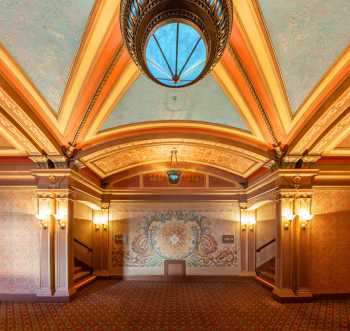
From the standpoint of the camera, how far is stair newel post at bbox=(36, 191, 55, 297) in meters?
6.93

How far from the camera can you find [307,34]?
12.9 feet

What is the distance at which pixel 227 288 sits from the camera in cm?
880

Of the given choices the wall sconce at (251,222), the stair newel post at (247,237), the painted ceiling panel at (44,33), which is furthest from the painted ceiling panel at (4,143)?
the wall sconce at (251,222)

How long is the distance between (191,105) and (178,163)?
13.8 ft

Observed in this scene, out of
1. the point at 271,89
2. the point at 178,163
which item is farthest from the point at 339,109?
the point at 178,163

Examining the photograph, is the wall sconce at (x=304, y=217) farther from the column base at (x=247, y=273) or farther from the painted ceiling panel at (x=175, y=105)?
the column base at (x=247, y=273)

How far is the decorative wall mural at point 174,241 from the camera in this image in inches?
404

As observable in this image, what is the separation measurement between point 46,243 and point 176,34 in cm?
611

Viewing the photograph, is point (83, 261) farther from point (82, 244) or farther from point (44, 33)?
point (44, 33)

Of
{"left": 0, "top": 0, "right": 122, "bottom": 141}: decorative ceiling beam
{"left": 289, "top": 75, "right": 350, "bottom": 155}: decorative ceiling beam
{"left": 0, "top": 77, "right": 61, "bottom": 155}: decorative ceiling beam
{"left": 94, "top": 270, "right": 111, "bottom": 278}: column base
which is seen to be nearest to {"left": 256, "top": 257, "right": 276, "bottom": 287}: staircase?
{"left": 289, "top": 75, "right": 350, "bottom": 155}: decorative ceiling beam

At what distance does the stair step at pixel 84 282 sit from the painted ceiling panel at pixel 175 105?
417cm

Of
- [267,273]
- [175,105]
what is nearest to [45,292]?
[175,105]

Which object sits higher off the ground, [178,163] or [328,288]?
[178,163]

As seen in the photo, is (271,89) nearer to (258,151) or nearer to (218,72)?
(218,72)
